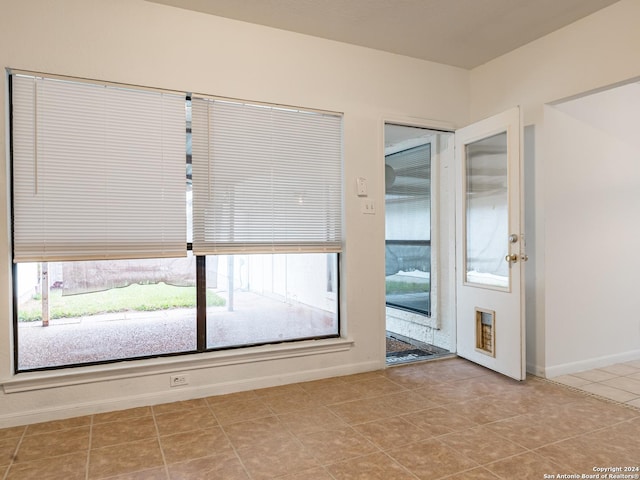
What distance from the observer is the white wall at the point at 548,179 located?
314cm

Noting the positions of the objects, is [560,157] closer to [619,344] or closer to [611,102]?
[611,102]

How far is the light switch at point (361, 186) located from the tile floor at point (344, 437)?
1.50 metres

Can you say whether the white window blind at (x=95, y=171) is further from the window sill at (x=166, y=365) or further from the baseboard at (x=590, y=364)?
the baseboard at (x=590, y=364)

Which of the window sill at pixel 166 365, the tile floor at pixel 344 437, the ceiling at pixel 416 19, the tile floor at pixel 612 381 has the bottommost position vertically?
the tile floor at pixel 612 381

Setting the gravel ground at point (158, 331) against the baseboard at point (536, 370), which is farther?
the baseboard at point (536, 370)

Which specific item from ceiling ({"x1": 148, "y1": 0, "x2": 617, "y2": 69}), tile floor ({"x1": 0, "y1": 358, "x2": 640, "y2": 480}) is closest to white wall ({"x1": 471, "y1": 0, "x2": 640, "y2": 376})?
ceiling ({"x1": 148, "y1": 0, "x2": 617, "y2": 69})

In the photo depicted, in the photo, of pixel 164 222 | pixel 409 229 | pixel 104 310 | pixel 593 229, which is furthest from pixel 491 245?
pixel 104 310

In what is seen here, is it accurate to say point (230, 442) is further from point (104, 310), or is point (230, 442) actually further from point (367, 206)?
point (367, 206)

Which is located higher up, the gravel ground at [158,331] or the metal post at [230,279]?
the metal post at [230,279]

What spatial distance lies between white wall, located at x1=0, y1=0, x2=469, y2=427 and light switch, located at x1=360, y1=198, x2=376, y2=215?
42mm

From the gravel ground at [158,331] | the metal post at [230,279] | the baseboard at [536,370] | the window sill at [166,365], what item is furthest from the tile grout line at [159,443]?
the baseboard at [536,370]

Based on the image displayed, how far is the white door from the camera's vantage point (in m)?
3.23

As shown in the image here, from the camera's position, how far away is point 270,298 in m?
3.34

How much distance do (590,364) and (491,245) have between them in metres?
1.28
